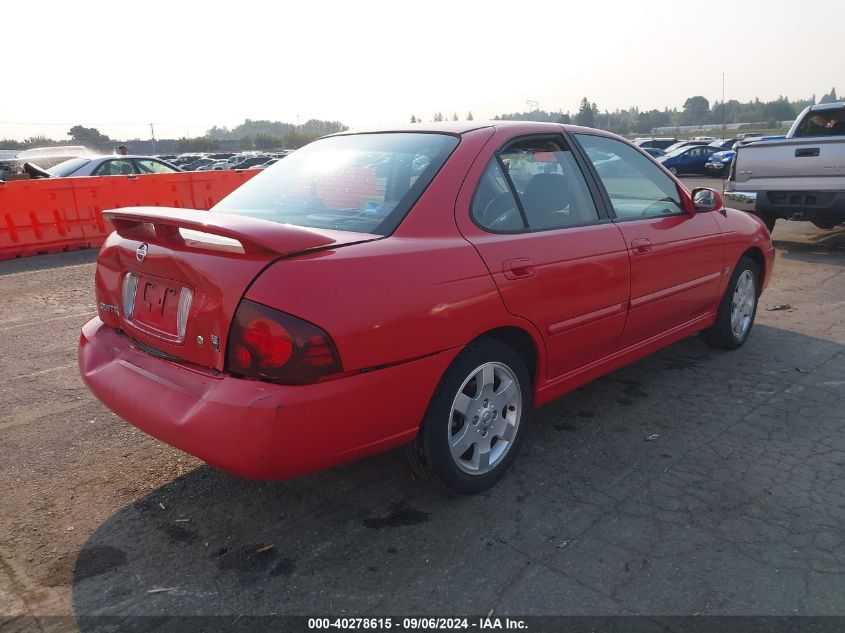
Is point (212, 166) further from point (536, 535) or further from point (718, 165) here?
point (536, 535)

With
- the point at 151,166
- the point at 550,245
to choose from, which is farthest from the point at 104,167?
the point at 550,245

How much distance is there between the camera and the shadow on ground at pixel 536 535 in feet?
7.82

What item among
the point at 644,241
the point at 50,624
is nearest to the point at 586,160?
the point at 644,241

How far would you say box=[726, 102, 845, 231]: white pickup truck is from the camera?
27.8 ft

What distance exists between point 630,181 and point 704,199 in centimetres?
67

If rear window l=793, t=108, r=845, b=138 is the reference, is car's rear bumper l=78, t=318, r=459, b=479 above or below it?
below

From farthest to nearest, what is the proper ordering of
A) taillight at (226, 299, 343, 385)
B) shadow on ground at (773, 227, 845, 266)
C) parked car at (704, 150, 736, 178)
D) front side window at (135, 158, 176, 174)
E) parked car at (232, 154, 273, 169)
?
1. parked car at (232, 154, 273, 169)
2. parked car at (704, 150, 736, 178)
3. front side window at (135, 158, 176, 174)
4. shadow on ground at (773, 227, 845, 266)
5. taillight at (226, 299, 343, 385)

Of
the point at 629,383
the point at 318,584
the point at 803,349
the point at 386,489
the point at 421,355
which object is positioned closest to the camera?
the point at 318,584

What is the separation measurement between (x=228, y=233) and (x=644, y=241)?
240cm

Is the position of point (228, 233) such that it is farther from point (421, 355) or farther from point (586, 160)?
point (586, 160)

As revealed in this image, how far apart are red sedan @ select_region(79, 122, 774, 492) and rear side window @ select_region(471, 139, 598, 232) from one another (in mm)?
12

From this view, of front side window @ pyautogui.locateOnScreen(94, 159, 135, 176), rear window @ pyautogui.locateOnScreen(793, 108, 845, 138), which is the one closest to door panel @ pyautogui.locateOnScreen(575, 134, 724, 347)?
rear window @ pyautogui.locateOnScreen(793, 108, 845, 138)

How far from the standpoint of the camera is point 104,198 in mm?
10938

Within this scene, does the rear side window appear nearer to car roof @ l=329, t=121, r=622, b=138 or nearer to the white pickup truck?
car roof @ l=329, t=121, r=622, b=138
